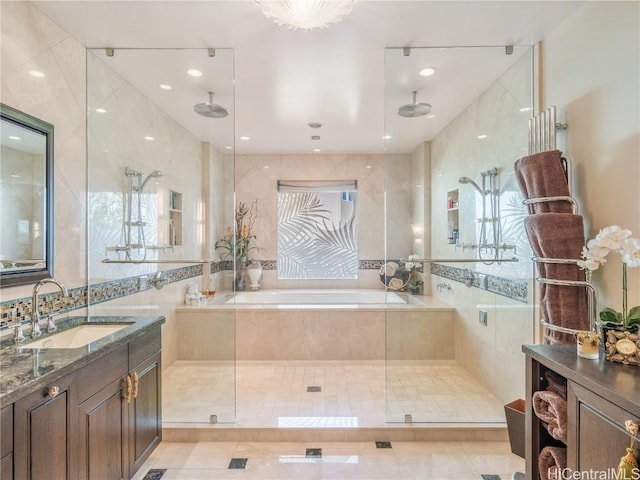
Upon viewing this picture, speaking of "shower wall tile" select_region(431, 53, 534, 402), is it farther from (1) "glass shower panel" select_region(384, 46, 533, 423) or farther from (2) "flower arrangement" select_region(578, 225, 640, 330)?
(2) "flower arrangement" select_region(578, 225, 640, 330)

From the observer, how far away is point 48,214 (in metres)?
1.99

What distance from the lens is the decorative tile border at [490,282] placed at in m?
2.55

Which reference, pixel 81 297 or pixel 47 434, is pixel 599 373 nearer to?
pixel 47 434

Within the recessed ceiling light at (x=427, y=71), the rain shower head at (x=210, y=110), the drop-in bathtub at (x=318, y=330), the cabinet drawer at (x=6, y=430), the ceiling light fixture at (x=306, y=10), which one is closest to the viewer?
the cabinet drawer at (x=6, y=430)

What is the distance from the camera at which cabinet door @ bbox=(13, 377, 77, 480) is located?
1.15 metres

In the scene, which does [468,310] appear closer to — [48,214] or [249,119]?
[249,119]

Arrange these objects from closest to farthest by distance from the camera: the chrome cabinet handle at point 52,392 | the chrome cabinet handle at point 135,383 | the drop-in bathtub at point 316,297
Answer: the chrome cabinet handle at point 52,392 → the chrome cabinet handle at point 135,383 → the drop-in bathtub at point 316,297

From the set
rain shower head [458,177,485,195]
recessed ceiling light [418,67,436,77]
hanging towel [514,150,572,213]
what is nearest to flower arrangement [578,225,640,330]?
hanging towel [514,150,572,213]

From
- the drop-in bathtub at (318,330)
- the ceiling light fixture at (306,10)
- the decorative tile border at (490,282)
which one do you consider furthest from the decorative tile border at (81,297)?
the decorative tile border at (490,282)

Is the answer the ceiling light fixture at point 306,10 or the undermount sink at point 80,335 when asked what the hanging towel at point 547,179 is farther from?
the undermount sink at point 80,335

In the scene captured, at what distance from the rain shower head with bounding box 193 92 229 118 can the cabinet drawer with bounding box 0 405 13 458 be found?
8.44 ft

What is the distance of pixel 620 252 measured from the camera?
1401 millimetres

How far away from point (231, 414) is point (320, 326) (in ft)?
4.41

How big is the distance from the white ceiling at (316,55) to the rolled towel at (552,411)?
2.02 meters
